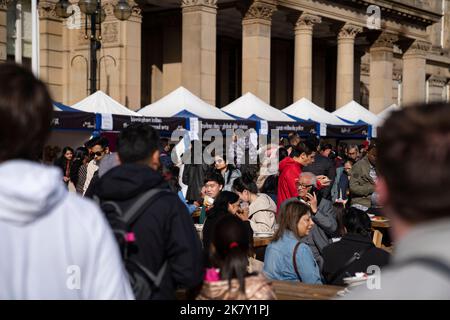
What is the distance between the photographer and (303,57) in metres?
28.7

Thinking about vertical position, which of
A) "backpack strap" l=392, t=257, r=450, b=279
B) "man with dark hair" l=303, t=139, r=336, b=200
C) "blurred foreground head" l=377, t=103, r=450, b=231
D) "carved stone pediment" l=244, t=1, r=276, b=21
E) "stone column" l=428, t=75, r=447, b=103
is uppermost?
"carved stone pediment" l=244, t=1, r=276, b=21

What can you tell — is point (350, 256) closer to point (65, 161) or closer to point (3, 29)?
point (65, 161)

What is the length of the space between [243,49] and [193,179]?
43.6 ft

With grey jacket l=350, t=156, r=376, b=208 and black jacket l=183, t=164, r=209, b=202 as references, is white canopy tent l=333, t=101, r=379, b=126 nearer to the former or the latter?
black jacket l=183, t=164, r=209, b=202

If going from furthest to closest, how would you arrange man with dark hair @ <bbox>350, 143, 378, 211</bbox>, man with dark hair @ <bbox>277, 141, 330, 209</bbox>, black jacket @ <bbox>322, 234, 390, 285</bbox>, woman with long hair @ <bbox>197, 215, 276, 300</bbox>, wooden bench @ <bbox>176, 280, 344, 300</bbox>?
man with dark hair @ <bbox>350, 143, 378, 211</bbox>, man with dark hair @ <bbox>277, 141, 330, 209</bbox>, black jacket @ <bbox>322, 234, 390, 285</bbox>, wooden bench @ <bbox>176, 280, 344, 300</bbox>, woman with long hair @ <bbox>197, 215, 276, 300</bbox>

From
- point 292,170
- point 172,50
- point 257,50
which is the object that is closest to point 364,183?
point 292,170

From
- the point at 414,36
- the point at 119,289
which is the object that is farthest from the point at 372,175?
the point at 414,36

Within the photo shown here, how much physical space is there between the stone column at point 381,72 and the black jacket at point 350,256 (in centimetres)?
2868

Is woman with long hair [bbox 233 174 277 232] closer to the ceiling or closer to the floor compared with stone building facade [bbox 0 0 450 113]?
closer to the floor

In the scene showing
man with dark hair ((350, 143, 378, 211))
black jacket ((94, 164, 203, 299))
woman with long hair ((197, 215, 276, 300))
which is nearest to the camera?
black jacket ((94, 164, 203, 299))

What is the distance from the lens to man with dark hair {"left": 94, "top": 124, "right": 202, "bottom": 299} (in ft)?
12.7

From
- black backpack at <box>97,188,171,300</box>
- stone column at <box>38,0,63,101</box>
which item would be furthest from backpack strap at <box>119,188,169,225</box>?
stone column at <box>38,0,63,101</box>
